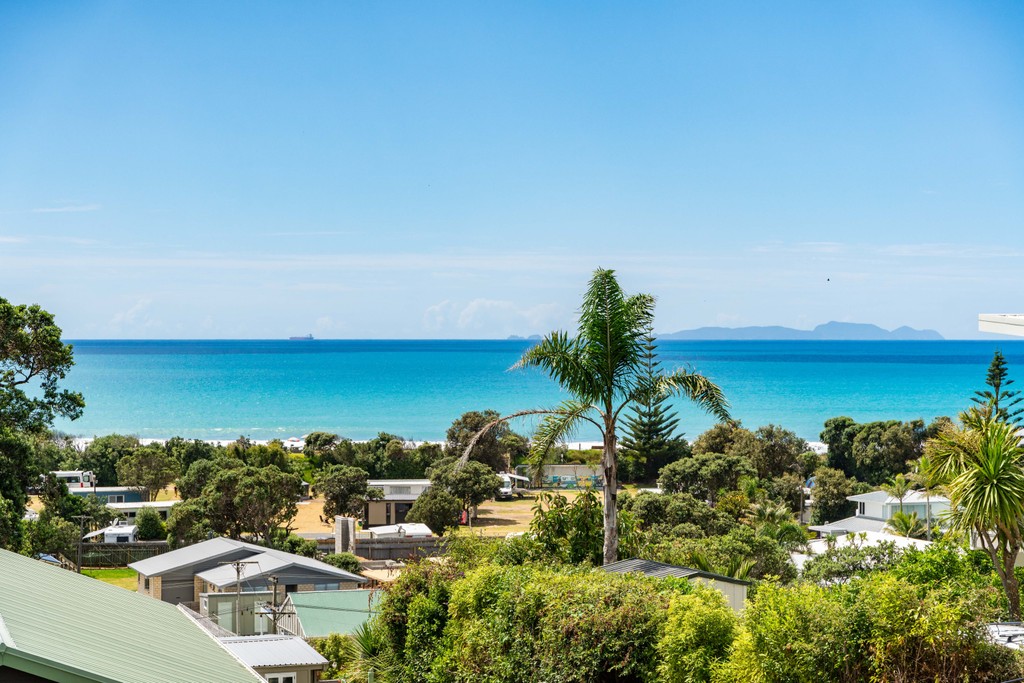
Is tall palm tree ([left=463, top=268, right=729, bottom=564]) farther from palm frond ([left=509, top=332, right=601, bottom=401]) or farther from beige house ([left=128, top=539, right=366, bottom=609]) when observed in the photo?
beige house ([left=128, top=539, right=366, bottom=609])

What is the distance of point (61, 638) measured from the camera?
681cm

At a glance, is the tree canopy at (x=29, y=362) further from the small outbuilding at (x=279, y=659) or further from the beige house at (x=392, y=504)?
the beige house at (x=392, y=504)

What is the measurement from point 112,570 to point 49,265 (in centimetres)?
13898

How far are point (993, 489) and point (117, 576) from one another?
29.2 meters

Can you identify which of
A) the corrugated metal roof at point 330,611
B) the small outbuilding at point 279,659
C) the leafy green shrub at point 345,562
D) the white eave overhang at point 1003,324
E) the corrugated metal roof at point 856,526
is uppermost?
the white eave overhang at point 1003,324

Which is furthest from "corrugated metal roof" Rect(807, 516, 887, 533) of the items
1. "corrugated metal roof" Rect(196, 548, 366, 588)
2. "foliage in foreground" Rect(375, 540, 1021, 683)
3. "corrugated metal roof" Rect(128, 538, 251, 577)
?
"foliage in foreground" Rect(375, 540, 1021, 683)

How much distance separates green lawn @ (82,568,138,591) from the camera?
1220 inches

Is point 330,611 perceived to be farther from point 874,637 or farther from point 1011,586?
point 874,637

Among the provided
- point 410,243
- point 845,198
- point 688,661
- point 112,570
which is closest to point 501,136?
point 112,570

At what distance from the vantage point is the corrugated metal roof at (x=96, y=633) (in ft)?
20.0

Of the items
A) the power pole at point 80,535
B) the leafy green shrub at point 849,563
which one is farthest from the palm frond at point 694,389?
the power pole at point 80,535

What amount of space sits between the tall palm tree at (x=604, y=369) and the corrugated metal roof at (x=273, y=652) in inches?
170

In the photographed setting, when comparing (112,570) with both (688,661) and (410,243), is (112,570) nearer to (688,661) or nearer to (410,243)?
(688,661)

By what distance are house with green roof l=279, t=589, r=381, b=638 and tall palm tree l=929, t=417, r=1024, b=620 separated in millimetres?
10499
